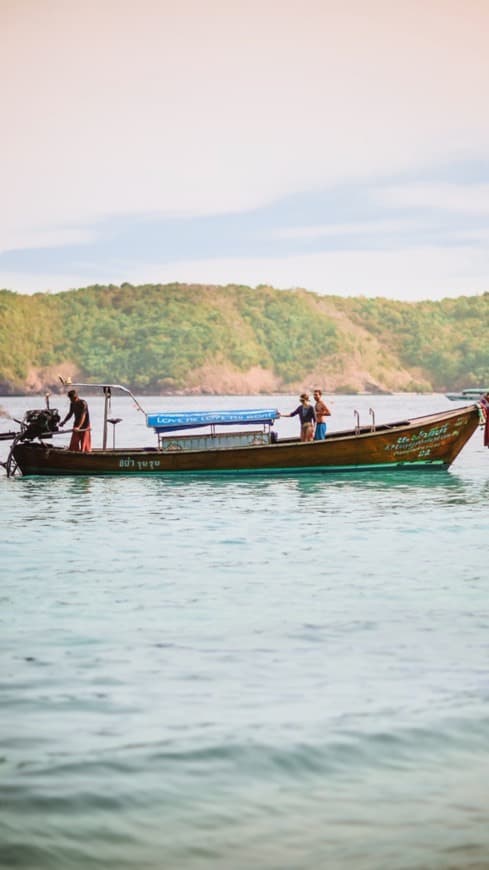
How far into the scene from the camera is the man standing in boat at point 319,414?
98.6 feet

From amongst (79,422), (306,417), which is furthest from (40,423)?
(306,417)

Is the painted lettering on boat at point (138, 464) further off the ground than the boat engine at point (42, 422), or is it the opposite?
the boat engine at point (42, 422)

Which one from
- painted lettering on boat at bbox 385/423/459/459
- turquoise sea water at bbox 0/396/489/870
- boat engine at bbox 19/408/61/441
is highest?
boat engine at bbox 19/408/61/441

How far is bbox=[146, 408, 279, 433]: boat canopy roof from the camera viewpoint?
29469 mm

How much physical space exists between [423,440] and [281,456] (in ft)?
12.7

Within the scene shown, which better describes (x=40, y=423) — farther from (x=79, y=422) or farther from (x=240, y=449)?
(x=240, y=449)

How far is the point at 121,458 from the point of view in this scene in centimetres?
3056

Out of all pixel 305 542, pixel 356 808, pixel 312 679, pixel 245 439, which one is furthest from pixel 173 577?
pixel 245 439

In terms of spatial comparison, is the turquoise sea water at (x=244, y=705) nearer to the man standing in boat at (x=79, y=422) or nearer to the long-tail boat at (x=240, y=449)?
the man standing in boat at (x=79, y=422)

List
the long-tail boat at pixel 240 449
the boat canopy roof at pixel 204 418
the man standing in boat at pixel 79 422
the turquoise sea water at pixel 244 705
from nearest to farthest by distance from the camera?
the turquoise sea water at pixel 244 705, the man standing in boat at pixel 79 422, the boat canopy roof at pixel 204 418, the long-tail boat at pixel 240 449

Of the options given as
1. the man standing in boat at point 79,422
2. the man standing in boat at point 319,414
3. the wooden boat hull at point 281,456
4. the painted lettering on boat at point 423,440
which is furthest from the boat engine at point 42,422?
the painted lettering on boat at point 423,440

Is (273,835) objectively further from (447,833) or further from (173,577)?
(173,577)

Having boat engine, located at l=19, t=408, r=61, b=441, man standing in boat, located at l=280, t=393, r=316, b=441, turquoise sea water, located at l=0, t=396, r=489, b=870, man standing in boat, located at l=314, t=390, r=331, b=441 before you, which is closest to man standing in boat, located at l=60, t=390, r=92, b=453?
boat engine, located at l=19, t=408, r=61, b=441

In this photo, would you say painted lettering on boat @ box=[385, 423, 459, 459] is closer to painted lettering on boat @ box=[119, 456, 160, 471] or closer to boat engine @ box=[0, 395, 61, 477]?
painted lettering on boat @ box=[119, 456, 160, 471]
